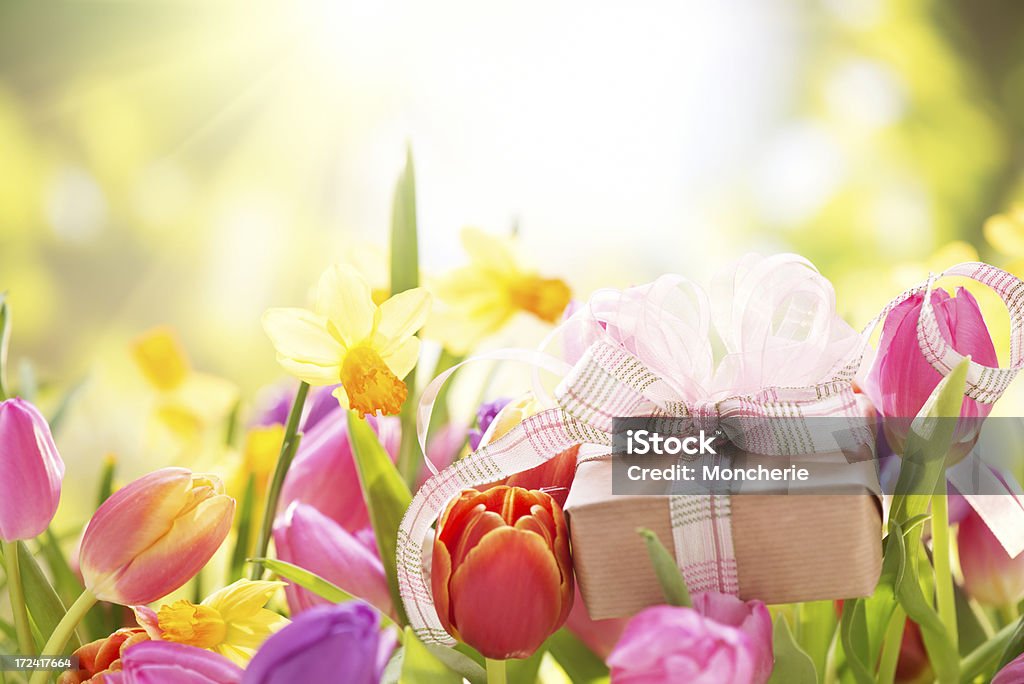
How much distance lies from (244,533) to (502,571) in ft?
0.61

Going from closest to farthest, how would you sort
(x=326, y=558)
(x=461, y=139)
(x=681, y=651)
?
(x=681, y=651), (x=326, y=558), (x=461, y=139)

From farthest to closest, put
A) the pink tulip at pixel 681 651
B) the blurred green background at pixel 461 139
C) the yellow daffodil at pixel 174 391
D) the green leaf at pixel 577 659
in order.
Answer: the blurred green background at pixel 461 139
the yellow daffodil at pixel 174 391
the green leaf at pixel 577 659
the pink tulip at pixel 681 651

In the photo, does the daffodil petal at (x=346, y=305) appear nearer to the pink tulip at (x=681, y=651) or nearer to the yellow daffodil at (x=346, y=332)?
the yellow daffodil at (x=346, y=332)

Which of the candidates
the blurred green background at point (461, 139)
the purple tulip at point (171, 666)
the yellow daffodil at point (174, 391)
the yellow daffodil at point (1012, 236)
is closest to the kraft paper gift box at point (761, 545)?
the purple tulip at point (171, 666)

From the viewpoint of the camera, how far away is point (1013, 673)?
10.9 inches

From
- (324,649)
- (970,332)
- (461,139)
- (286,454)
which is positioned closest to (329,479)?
(286,454)

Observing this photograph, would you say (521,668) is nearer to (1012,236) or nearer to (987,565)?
(987,565)

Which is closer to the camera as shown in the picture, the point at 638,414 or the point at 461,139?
the point at 638,414

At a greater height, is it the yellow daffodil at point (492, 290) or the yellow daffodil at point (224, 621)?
the yellow daffodil at point (492, 290)

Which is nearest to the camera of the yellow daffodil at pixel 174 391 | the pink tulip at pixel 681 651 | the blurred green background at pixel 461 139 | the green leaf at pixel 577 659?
the pink tulip at pixel 681 651

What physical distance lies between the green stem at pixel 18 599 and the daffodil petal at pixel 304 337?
11 cm

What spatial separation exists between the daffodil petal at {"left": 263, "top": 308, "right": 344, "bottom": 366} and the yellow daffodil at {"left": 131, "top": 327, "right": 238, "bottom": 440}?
1.01ft

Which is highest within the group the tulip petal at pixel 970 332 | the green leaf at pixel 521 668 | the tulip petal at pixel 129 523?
the tulip petal at pixel 970 332

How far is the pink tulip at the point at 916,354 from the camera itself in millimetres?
290
